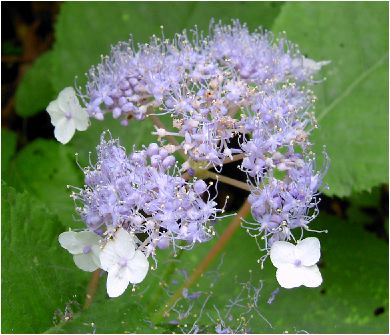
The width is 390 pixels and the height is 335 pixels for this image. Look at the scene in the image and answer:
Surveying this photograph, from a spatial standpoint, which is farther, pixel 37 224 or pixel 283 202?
pixel 37 224

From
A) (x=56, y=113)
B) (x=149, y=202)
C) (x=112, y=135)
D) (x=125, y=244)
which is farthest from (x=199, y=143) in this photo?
(x=112, y=135)

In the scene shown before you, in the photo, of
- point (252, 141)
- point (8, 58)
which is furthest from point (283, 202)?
point (8, 58)

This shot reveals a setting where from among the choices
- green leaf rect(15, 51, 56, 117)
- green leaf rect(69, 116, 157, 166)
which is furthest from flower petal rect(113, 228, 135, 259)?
green leaf rect(15, 51, 56, 117)

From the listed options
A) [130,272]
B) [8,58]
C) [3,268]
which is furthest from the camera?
[8,58]

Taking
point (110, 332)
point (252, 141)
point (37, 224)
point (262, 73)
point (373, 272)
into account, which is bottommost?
point (110, 332)

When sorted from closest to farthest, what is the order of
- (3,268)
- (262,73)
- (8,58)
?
(3,268)
(262,73)
(8,58)

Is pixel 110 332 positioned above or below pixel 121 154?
below

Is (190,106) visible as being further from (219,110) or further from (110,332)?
(110,332)

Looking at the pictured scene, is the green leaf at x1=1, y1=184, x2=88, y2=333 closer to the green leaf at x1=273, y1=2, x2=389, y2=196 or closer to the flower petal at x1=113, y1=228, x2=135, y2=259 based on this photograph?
the flower petal at x1=113, y1=228, x2=135, y2=259
